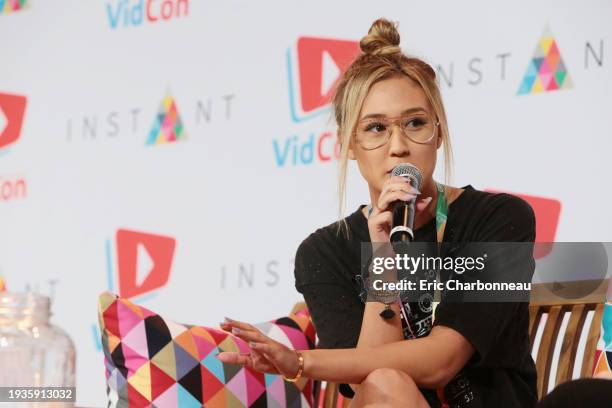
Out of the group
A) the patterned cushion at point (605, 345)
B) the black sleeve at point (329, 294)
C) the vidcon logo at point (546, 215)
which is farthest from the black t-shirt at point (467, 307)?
the vidcon logo at point (546, 215)

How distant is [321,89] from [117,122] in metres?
0.76

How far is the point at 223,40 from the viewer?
2896 millimetres

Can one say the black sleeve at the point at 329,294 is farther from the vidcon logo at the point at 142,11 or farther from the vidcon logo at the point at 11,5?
the vidcon logo at the point at 11,5

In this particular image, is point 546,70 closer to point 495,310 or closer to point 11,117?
point 495,310

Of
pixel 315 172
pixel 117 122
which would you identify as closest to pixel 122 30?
pixel 117 122

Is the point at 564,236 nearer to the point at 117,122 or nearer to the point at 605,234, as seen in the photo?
the point at 605,234

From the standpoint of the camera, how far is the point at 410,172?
1.64 m

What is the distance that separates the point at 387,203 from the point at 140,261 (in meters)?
1.49

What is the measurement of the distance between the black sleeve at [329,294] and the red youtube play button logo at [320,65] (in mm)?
803

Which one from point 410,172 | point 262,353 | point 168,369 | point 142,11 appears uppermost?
point 142,11

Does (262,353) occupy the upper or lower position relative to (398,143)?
lower

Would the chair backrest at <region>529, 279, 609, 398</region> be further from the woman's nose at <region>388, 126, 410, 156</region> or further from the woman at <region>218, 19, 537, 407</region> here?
the woman's nose at <region>388, 126, 410, 156</region>

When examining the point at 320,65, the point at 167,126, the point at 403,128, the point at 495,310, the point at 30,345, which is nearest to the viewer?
the point at 30,345

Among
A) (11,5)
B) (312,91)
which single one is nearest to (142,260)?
(312,91)
